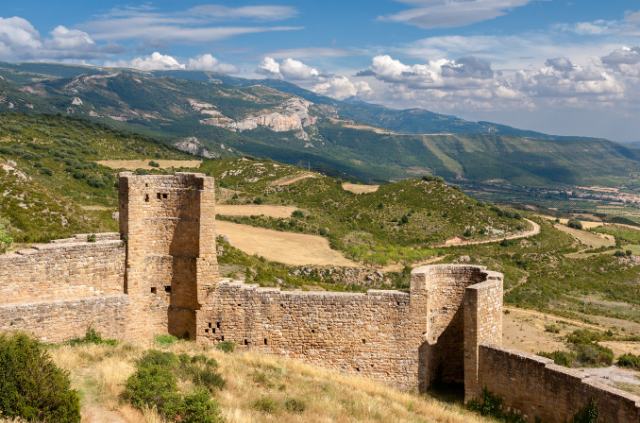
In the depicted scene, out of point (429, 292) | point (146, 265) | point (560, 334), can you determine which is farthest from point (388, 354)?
point (560, 334)

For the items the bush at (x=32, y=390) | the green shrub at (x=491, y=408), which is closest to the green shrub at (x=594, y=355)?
the green shrub at (x=491, y=408)

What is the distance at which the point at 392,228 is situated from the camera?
178ft

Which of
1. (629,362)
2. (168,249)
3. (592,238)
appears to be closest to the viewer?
(168,249)

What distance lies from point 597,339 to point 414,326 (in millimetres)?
12325

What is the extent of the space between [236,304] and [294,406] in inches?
155

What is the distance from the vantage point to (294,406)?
10.2 metres

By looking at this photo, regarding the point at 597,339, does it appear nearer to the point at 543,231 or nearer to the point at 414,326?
the point at 414,326

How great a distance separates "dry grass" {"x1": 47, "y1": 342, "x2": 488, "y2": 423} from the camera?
30.0ft

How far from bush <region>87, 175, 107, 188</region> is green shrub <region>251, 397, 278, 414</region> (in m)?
39.4

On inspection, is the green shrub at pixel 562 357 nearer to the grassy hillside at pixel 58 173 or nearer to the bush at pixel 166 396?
the bush at pixel 166 396

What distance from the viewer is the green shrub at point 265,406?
9.85 metres

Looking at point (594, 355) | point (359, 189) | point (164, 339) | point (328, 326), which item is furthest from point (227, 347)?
point (359, 189)

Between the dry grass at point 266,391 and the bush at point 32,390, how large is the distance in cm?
71

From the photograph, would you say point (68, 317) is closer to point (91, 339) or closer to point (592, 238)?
point (91, 339)
